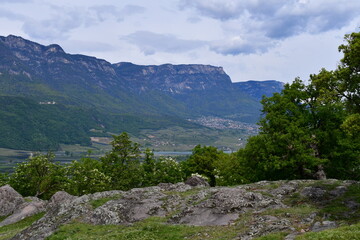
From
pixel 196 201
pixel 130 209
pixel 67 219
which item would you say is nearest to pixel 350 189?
pixel 196 201

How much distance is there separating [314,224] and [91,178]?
5870 cm

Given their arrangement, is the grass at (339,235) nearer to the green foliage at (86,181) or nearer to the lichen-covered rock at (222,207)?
the lichen-covered rock at (222,207)

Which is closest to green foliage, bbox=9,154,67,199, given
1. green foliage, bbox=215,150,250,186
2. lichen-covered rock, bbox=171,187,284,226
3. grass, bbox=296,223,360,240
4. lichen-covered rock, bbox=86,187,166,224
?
green foliage, bbox=215,150,250,186

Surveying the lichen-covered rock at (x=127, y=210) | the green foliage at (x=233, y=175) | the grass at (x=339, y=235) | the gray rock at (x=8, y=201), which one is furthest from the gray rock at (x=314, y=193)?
the gray rock at (x=8, y=201)

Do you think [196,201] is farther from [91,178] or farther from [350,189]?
[91,178]

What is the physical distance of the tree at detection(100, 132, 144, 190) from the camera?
7488 centimetres

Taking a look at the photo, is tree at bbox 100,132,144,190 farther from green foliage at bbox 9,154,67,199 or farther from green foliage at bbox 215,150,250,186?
green foliage at bbox 215,150,250,186

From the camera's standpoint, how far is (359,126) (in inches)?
Answer: 1036

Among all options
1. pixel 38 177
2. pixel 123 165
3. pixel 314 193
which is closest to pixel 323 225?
pixel 314 193

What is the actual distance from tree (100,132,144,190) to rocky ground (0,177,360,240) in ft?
114

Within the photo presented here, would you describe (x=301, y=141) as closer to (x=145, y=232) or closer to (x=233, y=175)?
(x=233, y=175)

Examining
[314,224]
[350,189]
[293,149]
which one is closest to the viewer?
[314,224]

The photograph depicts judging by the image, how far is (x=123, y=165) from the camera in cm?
7756

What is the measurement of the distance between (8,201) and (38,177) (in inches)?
691
